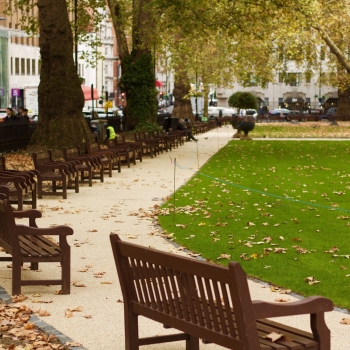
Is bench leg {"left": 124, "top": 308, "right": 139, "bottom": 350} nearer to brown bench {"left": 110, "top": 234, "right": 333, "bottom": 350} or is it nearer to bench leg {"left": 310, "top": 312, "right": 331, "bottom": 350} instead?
brown bench {"left": 110, "top": 234, "right": 333, "bottom": 350}

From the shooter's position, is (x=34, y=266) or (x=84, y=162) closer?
(x=34, y=266)

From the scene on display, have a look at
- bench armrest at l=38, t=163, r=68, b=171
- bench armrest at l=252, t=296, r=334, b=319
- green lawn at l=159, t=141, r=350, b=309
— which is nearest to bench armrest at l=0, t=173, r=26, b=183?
green lawn at l=159, t=141, r=350, b=309

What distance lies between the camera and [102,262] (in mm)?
12148

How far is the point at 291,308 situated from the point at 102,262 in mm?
6042

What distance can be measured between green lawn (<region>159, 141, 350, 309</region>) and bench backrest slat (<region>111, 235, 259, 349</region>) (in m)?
2.91

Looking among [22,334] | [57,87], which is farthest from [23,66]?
[22,334]

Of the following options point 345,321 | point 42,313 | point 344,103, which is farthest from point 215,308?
point 344,103

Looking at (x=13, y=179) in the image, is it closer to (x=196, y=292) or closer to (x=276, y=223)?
(x=276, y=223)

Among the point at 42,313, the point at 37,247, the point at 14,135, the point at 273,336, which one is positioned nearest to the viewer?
the point at 273,336

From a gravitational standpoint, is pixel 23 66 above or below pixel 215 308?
above

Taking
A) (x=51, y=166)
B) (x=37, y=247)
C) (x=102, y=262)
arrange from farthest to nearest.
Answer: (x=51, y=166) < (x=102, y=262) < (x=37, y=247)

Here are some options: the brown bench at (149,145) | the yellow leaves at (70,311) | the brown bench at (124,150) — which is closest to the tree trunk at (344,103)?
the brown bench at (149,145)

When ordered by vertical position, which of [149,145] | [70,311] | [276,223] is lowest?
[149,145]

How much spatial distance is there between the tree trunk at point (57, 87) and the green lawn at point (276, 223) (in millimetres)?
5202
